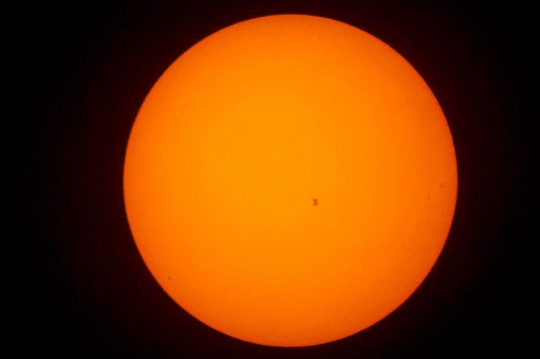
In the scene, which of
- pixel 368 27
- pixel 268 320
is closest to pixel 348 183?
pixel 268 320

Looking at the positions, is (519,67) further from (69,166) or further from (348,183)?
(69,166)

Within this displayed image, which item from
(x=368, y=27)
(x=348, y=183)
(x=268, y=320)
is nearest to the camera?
(x=348, y=183)

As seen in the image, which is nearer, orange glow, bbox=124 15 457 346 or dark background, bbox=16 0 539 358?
orange glow, bbox=124 15 457 346

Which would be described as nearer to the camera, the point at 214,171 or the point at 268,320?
the point at 214,171

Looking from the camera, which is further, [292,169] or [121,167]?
[121,167]

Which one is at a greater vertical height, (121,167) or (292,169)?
(121,167)
